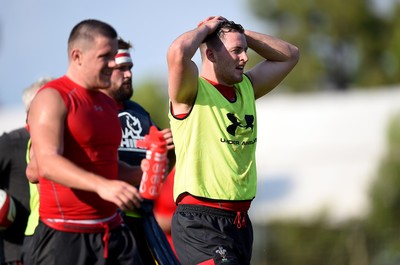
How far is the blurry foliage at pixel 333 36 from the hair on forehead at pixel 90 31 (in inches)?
2147

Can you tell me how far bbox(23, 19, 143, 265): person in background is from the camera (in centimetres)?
744

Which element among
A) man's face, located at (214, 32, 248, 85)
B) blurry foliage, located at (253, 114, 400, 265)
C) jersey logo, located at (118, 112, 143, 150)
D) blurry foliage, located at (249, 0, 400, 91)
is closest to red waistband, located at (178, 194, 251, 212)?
man's face, located at (214, 32, 248, 85)

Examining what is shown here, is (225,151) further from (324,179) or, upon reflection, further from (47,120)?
(324,179)

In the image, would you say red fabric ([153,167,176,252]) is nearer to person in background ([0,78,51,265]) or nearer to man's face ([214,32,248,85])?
person in background ([0,78,51,265])

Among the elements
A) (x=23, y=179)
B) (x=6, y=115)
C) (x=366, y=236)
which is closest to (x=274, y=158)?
(x=6, y=115)

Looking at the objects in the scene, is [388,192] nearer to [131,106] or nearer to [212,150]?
[131,106]

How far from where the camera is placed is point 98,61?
7512mm

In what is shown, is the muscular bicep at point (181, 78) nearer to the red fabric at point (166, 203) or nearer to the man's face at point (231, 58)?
the man's face at point (231, 58)

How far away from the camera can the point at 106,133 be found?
7.65 meters

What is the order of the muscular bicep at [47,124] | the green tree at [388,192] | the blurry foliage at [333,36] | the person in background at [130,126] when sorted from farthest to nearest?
1. the blurry foliage at [333,36]
2. the green tree at [388,192]
3. the person in background at [130,126]
4. the muscular bicep at [47,124]

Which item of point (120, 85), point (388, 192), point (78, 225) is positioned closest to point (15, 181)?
point (120, 85)

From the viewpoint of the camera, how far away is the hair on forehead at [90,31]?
298 inches

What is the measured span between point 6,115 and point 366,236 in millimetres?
22314

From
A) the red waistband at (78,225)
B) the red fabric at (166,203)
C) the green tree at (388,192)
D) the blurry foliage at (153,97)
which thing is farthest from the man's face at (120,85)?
the blurry foliage at (153,97)
